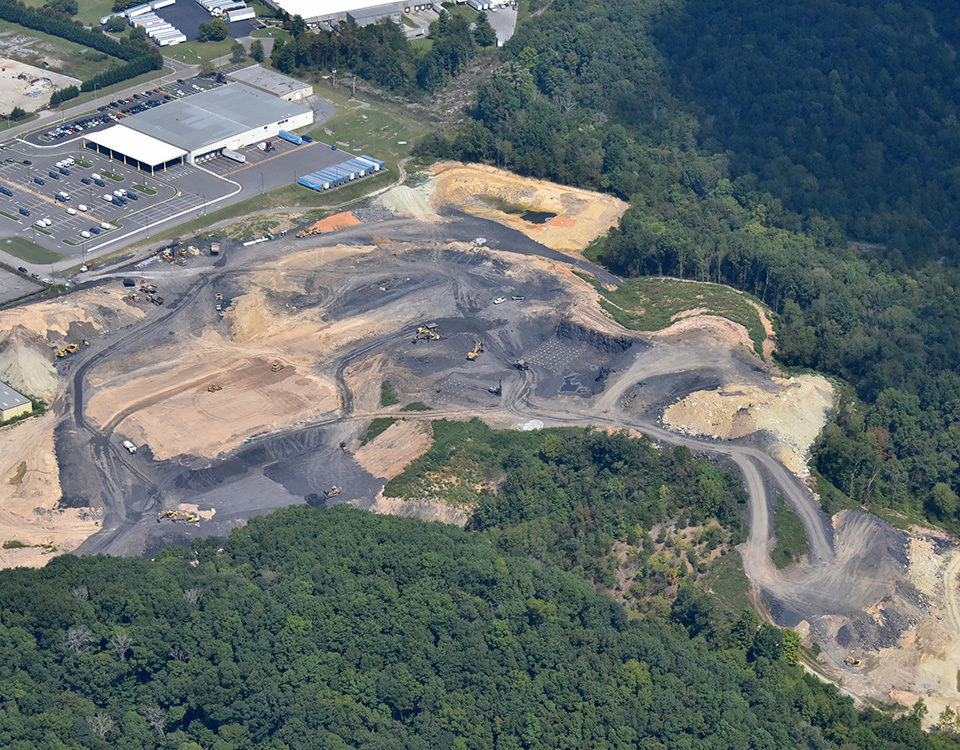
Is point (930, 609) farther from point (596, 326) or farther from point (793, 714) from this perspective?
point (596, 326)

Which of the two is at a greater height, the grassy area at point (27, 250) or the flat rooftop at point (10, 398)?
the flat rooftop at point (10, 398)

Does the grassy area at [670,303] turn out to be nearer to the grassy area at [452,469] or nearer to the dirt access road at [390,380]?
the dirt access road at [390,380]

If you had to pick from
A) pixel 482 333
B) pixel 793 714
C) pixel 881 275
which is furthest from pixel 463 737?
pixel 881 275

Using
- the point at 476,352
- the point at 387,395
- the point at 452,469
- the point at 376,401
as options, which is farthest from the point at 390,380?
the point at 452,469

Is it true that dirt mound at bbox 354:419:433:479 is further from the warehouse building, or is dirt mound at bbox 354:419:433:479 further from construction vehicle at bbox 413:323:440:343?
the warehouse building

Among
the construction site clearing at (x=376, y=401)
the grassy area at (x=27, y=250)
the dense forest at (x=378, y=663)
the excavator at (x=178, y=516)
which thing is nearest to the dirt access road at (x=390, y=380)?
the construction site clearing at (x=376, y=401)

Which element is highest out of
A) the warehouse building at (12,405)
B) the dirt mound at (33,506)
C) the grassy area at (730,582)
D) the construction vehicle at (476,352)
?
the warehouse building at (12,405)
